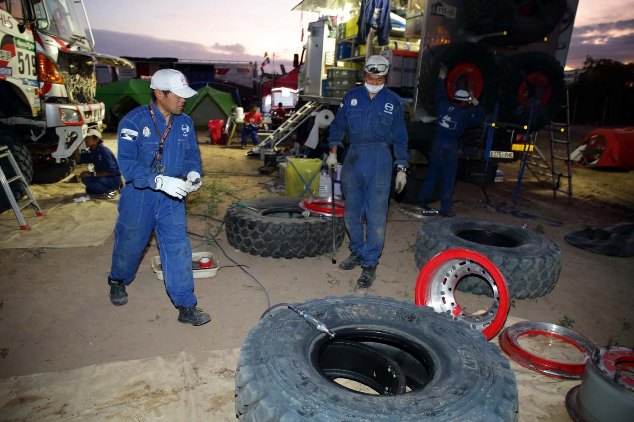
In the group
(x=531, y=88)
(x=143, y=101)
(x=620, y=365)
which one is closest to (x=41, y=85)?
(x=620, y=365)

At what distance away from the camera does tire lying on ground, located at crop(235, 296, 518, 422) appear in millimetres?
1614

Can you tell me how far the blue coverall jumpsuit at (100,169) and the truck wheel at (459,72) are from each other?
5.46m

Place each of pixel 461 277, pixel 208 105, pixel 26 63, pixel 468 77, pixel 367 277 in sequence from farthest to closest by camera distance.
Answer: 1. pixel 208 105
2. pixel 468 77
3. pixel 26 63
4. pixel 367 277
5. pixel 461 277

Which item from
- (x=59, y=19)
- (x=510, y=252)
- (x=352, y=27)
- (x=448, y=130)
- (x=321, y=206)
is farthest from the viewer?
(x=352, y=27)

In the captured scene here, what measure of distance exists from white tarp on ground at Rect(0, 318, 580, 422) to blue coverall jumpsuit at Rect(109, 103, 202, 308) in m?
0.66

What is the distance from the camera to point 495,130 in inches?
289

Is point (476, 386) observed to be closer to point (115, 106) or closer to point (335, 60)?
point (335, 60)

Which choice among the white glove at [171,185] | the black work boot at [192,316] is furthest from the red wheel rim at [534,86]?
the black work boot at [192,316]

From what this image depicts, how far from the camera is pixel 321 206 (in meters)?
4.96

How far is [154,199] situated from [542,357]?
3214mm

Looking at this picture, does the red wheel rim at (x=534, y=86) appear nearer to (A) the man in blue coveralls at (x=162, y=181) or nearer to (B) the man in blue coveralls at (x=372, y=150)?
(B) the man in blue coveralls at (x=372, y=150)

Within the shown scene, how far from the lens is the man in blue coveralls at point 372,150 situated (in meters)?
3.94

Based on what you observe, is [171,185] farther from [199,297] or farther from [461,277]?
[461,277]

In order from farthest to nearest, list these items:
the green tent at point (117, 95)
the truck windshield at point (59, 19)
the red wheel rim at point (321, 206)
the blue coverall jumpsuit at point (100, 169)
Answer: the green tent at point (117, 95) → the blue coverall jumpsuit at point (100, 169) → the truck windshield at point (59, 19) → the red wheel rim at point (321, 206)
